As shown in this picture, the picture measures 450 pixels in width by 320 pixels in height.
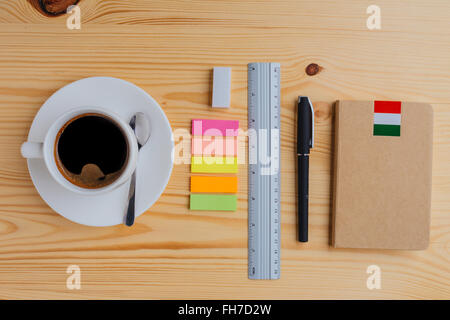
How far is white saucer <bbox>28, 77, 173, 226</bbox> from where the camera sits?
649 millimetres

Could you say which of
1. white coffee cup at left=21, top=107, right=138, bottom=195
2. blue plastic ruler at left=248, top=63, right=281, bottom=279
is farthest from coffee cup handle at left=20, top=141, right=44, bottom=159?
blue plastic ruler at left=248, top=63, right=281, bottom=279

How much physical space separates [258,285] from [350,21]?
591mm

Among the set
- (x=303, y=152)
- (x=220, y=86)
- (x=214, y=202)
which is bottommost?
(x=214, y=202)

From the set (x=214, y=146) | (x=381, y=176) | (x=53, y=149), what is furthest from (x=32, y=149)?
(x=381, y=176)

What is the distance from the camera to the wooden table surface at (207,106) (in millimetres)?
721

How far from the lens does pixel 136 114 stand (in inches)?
25.5

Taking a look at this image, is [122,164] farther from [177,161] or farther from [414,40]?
[414,40]

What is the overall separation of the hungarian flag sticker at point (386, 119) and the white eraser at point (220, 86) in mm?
310

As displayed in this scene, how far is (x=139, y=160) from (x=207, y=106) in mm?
183

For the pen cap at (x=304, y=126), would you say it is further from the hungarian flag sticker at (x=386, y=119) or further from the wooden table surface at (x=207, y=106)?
the hungarian flag sticker at (x=386, y=119)

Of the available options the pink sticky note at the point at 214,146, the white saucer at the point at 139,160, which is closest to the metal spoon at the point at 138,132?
the white saucer at the point at 139,160

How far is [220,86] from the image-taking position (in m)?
0.71

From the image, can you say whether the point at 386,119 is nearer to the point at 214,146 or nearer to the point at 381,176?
the point at 381,176

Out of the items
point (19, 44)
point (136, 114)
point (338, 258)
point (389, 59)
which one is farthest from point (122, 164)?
point (389, 59)
